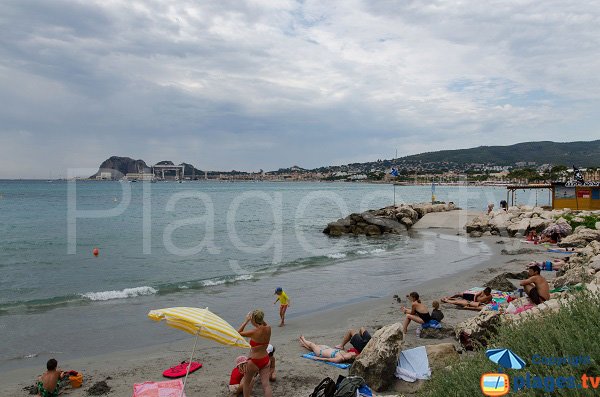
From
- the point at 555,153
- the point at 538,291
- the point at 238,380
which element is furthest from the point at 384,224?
the point at 555,153

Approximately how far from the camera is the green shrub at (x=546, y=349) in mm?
4102

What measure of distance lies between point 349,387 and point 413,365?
188 cm

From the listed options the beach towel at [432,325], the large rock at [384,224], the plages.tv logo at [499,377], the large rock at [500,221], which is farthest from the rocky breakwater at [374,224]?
the plages.tv logo at [499,377]

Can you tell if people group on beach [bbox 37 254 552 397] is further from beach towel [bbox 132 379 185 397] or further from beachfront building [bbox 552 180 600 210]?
beachfront building [bbox 552 180 600 210]

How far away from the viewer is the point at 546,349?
4547 mm

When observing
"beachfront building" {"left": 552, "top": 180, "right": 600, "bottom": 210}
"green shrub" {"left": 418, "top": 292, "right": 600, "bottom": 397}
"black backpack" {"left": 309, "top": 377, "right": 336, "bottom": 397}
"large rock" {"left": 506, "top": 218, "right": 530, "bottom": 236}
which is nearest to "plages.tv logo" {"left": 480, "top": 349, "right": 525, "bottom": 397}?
"green shrub" {"left": 418, "top": 292, "right": 600, "bottom": 397}

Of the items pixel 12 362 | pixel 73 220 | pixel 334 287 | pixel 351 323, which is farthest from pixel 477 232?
pixel 73 220

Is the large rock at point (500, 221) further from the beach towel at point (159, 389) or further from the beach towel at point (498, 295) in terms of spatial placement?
the beach towel at point (159, 389)

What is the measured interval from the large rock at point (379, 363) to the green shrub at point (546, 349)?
2551 mm

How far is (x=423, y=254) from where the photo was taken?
86.7 ft

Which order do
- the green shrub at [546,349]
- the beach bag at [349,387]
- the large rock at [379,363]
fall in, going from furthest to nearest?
the large rock at [379,363]
the beach bag at [349,387]
the green shrub at [546,349]

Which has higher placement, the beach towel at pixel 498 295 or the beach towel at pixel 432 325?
the beach towel at pixel 498 295

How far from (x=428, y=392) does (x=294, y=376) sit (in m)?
4.16

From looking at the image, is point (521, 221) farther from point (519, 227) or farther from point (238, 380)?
point (238, 380)
